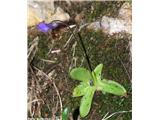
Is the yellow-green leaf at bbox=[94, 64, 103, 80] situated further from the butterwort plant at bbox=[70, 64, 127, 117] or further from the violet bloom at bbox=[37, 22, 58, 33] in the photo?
the violet bloom at bbox=[37, 22, 58, 33]

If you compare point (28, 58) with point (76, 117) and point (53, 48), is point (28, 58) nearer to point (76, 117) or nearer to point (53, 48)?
point (53, 48)

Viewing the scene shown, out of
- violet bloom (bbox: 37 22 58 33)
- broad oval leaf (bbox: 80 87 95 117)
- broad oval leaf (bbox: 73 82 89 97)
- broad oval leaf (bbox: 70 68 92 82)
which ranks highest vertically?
violet bloom (bbox: 37 22 58 33)

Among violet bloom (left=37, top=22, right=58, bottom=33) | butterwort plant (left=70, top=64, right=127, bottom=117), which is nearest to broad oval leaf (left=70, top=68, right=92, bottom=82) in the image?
butterwort plant (left=70, top=64, right=127, bottom=117)

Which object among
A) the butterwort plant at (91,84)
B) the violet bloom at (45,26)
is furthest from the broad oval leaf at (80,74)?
the violet bloom at (45,26)

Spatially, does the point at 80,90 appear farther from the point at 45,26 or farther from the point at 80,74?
the point at 45,26
